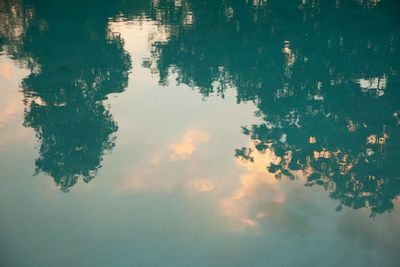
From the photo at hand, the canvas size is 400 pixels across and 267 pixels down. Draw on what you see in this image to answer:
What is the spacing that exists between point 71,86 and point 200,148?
9.18 m

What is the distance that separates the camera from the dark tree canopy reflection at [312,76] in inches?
539

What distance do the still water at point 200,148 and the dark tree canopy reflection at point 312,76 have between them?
0.10 metres

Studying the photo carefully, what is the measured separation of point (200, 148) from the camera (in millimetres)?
14836

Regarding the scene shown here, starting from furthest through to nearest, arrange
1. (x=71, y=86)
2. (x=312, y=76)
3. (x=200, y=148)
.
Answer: (x=312, y=76) → (x=71, y=86) → (x=200, y=148)

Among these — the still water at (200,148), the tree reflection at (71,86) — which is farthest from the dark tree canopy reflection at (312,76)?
the tree reflection at (71,86)

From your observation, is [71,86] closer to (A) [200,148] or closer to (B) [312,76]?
(A) [200,148]

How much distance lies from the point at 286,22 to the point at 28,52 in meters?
21.3

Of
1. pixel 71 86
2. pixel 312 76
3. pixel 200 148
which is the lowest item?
pixel 200 148

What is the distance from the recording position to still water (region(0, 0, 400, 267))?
394 inches

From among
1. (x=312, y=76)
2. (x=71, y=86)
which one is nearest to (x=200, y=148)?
(x=71, y=86)

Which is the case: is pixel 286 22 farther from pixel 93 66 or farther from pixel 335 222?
pixel 335 222

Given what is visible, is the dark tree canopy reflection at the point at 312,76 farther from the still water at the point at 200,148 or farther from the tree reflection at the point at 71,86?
the tree reflection at the point at 71,86

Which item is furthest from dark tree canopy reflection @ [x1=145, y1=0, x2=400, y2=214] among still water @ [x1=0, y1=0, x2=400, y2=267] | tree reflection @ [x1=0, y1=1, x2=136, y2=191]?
tree reflection @ [x1=0, y1=1, x2=136, y2=191]

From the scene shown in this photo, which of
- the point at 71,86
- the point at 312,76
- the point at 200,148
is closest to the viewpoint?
the point at 200,148
